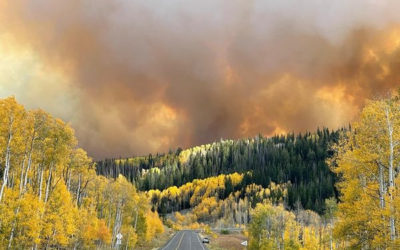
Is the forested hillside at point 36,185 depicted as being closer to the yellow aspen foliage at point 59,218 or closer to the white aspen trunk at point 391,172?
the yellow aspen foliage at point 59,218

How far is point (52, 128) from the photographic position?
40.9m

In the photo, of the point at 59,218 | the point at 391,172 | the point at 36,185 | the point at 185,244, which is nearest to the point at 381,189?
the point at 391,172

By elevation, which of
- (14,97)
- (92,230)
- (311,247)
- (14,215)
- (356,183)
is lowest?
(311,247)

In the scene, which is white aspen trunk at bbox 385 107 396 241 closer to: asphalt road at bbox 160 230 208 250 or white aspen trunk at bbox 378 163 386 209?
white aspen trunk at bbox 378 163 386 209

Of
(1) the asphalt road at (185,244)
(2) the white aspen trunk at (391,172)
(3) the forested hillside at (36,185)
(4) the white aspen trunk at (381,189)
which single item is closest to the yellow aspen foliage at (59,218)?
(3) the forested hillside at (36,185)

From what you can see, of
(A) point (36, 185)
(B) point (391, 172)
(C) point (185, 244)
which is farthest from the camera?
(C) point (185, 244)

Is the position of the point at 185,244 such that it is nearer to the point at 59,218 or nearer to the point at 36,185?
the point at 36,185

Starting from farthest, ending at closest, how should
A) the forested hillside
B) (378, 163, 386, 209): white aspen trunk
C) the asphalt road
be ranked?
the asphalt road < the forested hillside < (378, 163, 386, 209): white aspen trunk

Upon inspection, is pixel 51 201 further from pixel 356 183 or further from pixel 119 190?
pixel 356 183

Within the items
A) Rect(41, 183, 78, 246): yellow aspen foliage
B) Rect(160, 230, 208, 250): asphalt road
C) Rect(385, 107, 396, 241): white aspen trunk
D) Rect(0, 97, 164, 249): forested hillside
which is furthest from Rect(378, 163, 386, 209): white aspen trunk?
Rect(160, 230, 208, 250): asphalt road

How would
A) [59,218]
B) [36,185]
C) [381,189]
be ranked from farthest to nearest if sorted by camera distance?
[36,185] < [59,218] < [381,189]

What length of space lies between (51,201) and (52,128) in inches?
440

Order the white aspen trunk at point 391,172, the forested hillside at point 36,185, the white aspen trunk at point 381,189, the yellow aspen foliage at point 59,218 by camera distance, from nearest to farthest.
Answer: the white aspen trunk at point 391,172
the white aspen trunk at point 381,189
the forested hillside at point 36,185
the yellow aspen foliage at point 59,218

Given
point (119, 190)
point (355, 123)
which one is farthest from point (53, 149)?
point (355, 123)
